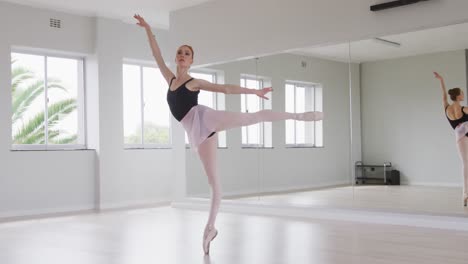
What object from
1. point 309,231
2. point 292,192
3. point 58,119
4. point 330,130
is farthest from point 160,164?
point 309,231

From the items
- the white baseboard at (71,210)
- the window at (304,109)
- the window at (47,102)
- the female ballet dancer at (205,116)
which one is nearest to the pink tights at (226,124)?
the female ballet dancer at (205,116)

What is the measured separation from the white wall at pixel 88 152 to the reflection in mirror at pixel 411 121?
3.32 metres

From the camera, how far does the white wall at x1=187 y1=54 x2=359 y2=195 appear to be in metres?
6.02

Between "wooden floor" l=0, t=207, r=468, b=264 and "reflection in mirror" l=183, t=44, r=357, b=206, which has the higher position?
"reflection in mirror" l=183, t=44, r=357, b=206

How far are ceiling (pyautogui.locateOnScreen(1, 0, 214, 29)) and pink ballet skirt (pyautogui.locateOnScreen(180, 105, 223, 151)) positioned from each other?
143 inches

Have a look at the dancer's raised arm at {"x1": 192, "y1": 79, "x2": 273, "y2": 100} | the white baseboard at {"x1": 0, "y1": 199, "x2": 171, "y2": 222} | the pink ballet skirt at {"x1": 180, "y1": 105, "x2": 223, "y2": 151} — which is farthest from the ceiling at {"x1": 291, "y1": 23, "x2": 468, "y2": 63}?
the white baseboard at {"x1": 0, "y1": 199, "x2": 171, "y2": 222}

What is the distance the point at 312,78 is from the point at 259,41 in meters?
0.84

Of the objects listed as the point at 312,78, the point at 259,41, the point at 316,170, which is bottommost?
the point at 316,170

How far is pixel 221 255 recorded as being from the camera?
12.5ft

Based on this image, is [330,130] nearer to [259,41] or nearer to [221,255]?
[259,41]

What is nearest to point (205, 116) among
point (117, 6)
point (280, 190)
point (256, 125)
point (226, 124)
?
point (226, 124)

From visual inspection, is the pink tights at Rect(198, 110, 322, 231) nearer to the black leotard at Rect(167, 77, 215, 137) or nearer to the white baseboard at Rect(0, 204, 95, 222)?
the black leotard at Rect(167, 77, 215, 137)

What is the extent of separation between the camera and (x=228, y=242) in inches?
172

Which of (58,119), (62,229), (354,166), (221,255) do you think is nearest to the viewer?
(221,255)
